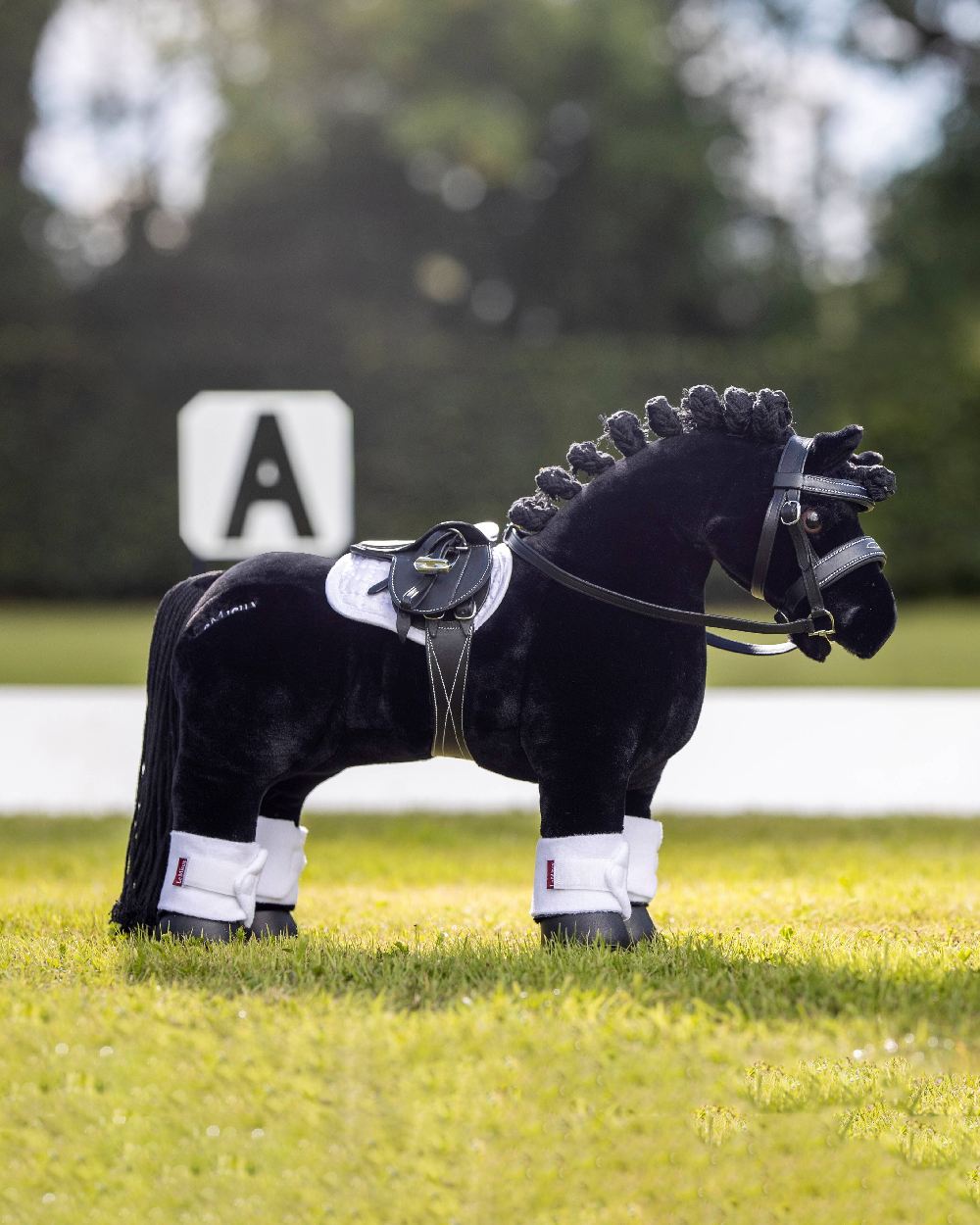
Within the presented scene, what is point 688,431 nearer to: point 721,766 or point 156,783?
point 156,783

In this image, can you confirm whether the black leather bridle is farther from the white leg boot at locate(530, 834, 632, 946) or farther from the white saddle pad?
the white leg boot at locate(530, 834, 632, 946)

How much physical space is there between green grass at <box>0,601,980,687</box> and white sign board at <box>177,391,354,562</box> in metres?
5.96

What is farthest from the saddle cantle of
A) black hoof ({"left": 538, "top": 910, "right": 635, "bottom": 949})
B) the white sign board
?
the white sign board

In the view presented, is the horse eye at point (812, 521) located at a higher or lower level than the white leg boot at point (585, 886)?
higher

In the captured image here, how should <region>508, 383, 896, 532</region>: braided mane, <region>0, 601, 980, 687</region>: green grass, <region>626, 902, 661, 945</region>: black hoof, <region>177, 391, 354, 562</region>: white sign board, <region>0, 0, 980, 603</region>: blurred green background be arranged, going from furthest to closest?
<region>0, 0, 980, 603</region>: blurred green background → <region>0, 601, 980, 687</region>: green grass → <region>177, 391, 354, 562</region>: white sign board → <region>626, 902, 661, 945</region>: black hoof → <region>508, 383, 896, 532</region>: braided mane

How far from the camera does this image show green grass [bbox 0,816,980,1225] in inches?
102

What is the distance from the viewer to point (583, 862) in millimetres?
3438

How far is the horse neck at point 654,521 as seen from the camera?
3525mm

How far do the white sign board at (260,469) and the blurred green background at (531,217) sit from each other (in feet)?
42.3

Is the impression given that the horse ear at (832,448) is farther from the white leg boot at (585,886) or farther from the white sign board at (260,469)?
the white sign board at (260,469)

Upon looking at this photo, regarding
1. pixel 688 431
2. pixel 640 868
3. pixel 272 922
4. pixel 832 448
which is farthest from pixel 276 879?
pixel 832 448

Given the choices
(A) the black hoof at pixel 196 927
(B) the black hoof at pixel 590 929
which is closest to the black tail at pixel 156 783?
(A) the black hoof at pixel 196 927

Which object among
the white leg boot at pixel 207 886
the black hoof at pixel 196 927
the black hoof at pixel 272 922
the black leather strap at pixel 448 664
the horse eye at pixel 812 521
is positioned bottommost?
the black hoof at pixel 272 922

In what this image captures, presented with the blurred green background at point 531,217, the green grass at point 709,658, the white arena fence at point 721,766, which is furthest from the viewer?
the blurred green background at point 531,217
